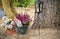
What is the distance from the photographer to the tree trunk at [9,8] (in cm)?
81

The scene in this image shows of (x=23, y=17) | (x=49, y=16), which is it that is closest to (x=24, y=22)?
(x=23, y=17)

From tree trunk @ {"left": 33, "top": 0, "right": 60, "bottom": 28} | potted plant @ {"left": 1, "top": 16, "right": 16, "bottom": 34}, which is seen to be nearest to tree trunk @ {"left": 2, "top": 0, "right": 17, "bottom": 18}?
potted plant @ {"left": 1, "top": 16, "right": 16, "bottom": 34}

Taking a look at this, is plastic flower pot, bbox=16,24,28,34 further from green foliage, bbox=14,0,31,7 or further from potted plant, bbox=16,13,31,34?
green foliage, bbox=14,0,31,7

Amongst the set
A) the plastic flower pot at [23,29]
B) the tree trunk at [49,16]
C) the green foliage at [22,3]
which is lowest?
the plastic flower pot at [23,29]

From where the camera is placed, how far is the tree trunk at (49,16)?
0.85 meters

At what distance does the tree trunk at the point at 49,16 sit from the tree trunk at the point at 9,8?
0.15 metres

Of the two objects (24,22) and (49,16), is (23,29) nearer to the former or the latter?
(24,22)

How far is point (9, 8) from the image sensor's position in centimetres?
82

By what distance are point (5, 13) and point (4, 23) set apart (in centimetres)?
6

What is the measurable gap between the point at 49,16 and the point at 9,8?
0.25m

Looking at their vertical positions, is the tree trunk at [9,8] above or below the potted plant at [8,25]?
above

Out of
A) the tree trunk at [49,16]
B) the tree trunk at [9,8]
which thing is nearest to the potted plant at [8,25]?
the tree trunk at [9,8]

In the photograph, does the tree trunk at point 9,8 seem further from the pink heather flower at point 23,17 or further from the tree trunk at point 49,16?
the tree trunk at point 49,16

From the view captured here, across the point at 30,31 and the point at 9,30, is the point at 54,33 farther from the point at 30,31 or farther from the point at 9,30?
the point at 9,30
